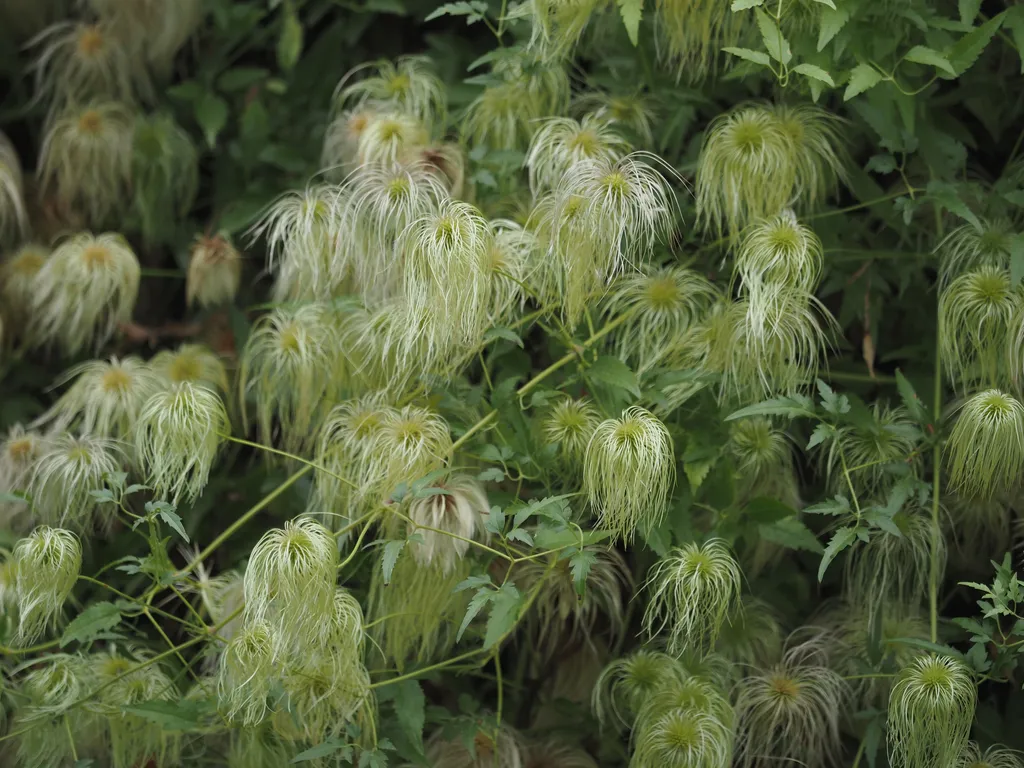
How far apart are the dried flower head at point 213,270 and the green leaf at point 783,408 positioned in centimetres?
91

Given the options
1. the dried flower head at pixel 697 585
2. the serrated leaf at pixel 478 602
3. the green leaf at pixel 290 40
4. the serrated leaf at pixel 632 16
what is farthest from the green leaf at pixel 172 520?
the green leaf at pixel 290 40

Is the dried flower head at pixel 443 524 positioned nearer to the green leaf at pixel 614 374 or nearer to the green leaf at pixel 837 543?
the green leaf at pixel 614 374

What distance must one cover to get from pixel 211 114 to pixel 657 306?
965mm

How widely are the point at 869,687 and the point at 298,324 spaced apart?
0.89m

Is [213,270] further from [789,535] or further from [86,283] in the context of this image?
[789,535]

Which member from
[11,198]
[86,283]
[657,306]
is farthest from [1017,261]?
[11,198]

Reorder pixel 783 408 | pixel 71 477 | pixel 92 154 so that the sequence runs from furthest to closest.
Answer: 1. pixel 92 154
2. pixel 71 477
3. pixel 783 408

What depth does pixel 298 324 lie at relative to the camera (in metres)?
1.57

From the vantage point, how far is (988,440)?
1351mm

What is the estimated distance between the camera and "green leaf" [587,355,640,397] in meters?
1.40

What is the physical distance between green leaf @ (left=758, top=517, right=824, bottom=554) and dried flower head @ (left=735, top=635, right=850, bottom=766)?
0.15 meters

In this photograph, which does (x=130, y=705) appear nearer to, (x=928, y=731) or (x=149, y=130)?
(x=928, y=731)

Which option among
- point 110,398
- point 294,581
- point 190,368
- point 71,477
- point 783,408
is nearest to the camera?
point 294,581

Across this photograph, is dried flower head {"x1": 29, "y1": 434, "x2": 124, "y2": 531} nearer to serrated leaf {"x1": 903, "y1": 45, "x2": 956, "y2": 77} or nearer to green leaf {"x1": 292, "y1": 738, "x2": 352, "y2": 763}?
green leaf {"x1": 292, "y1": 738, "x2": 352, "y2": 763}
